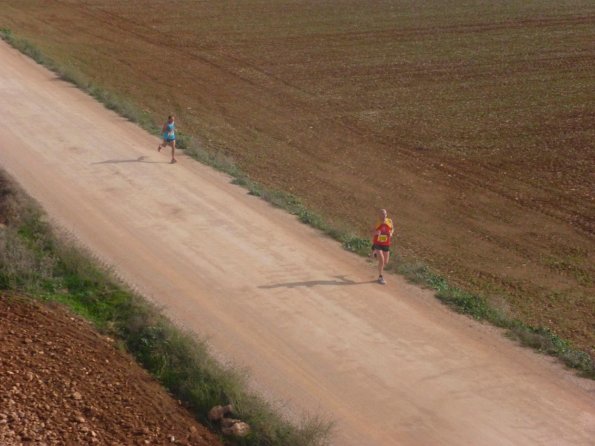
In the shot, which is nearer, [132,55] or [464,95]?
[464,95]

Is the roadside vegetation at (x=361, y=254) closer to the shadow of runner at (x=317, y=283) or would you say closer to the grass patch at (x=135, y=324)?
the grass patch at (x=135, y=324)

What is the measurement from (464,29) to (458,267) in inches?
1277

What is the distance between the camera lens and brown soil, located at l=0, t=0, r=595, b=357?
917 inches

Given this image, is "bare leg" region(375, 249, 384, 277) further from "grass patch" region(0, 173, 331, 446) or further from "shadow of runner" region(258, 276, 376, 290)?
"grass patch" region(0, 173, 331, 446)

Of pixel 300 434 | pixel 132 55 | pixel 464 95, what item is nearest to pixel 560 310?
pixel 300 434

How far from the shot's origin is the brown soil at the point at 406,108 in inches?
917

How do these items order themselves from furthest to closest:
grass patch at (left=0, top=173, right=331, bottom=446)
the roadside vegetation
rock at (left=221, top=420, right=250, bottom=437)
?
the roadside vegetation
grass patch at (left=0, top=173, right=331, bottom=446)
rock at (left=221, top=420, right=250, bottom=437)

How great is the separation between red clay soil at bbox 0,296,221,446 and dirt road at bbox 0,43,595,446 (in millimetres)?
1795

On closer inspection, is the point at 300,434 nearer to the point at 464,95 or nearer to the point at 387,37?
the point at 464,95

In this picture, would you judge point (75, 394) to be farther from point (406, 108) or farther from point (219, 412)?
point (406, 108)

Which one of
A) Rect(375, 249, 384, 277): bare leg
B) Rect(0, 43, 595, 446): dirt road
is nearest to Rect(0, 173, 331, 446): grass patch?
Rect(0, 43, 595, 446): dirt road

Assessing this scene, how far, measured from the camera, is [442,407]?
14.2 metres

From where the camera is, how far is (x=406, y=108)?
35844 millimetres

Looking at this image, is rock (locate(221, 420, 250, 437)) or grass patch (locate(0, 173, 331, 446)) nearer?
rock (locate(221, 420, 250, 437))
